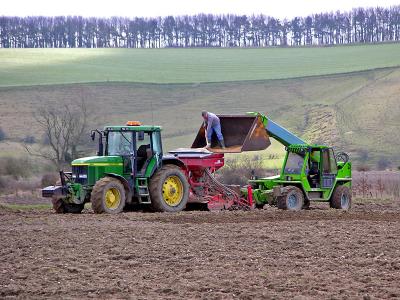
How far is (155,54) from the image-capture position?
295 feet

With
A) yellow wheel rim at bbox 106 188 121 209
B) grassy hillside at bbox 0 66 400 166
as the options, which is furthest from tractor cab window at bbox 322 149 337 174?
grassy hillside at bbox 0 66 400 166

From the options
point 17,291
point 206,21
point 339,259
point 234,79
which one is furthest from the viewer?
point 206,21

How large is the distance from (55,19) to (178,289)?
96.2 metres

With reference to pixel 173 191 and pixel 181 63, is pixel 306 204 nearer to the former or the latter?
pixel 173 191

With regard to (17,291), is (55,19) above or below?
above

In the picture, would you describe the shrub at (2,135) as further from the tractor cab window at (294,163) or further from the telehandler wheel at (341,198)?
the telehandler wheel at (341,198)

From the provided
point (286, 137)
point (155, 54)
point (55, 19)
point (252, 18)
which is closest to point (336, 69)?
point (155, 54)

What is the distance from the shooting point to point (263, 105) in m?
70.1

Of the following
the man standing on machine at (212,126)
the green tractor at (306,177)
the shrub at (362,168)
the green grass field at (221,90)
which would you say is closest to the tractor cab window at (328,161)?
the green tractor at (306,177)

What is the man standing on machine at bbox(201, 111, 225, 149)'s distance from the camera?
967 inches

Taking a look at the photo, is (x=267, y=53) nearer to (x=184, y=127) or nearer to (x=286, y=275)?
(x=184, y=127)

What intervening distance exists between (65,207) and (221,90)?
51340 mm

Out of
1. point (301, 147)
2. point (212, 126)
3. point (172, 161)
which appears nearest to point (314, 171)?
point (301, 147)

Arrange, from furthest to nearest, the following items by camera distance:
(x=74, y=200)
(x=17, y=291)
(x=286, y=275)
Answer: (x=74, y=200)
(x=286, y=275)
(x=17, y=291)
